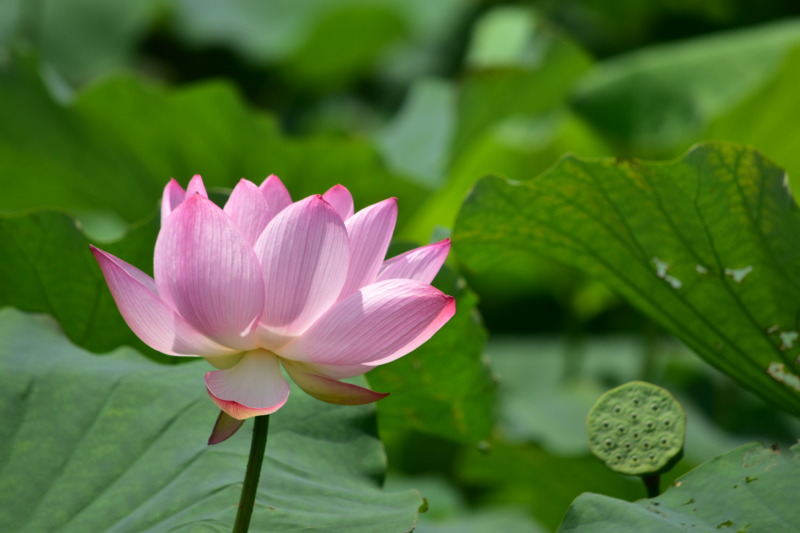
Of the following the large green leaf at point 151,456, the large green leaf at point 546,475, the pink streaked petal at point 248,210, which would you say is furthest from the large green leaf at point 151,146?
the pink streaked petal at point 248,210

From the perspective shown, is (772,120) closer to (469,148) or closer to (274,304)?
(469,148)

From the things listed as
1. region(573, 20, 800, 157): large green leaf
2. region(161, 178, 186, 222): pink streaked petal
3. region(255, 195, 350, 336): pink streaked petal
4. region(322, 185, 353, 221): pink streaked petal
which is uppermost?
region(573, 20, 800, 157): large green leaf

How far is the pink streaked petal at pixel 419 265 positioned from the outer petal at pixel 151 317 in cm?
10

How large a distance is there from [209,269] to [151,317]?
0.04 meters

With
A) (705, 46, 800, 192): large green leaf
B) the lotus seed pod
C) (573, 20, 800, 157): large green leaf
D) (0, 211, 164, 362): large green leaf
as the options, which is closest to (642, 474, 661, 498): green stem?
the lotus seed pod

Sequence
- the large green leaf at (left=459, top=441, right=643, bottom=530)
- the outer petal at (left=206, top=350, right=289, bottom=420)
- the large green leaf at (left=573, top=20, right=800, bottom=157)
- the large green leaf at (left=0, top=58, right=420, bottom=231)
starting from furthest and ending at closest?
1. the large green leaf at (left=573, top=20, right=800, bottom=157)
2. the large green leaf at (left=0, top=58, right=420, bottom=231)
3. the large green leaf at (left=459, top=441, right=643, bottom=530)
4. the outer petal at (left=206, top=350, right=289, bottom=420)

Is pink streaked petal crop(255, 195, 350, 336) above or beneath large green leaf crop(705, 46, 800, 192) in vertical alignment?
beneath

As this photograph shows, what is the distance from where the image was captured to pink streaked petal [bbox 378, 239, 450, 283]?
20.8 inches

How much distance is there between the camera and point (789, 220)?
2.22 ft

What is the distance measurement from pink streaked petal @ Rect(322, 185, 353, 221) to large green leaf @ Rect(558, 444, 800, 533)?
0.70ft

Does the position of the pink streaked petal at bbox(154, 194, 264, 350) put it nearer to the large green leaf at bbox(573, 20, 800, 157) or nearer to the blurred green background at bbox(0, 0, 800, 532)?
the blurred green background at bbox(0, 0, 800, 532)

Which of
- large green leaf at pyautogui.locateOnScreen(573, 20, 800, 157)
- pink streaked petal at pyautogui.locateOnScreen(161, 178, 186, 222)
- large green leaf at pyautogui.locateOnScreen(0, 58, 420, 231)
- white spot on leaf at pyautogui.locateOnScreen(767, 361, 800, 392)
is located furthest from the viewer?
large green leaf at pyautogui.locateOnScreen(573, 20, 800, 157)

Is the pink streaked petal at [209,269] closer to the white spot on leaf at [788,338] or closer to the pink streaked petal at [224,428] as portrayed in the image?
the pink streaked petal at [224,428]

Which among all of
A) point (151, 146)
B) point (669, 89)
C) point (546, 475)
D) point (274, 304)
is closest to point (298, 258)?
point (274, 304)
